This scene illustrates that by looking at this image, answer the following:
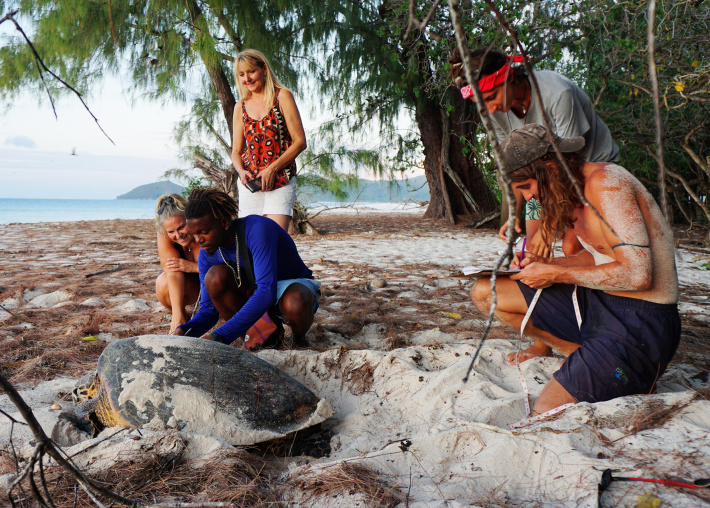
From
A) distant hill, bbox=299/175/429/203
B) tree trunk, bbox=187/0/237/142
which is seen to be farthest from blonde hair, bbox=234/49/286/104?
distant hill, bbox=299/175/429/203

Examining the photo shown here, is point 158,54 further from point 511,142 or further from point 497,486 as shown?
point 497,486

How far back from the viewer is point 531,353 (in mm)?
2627

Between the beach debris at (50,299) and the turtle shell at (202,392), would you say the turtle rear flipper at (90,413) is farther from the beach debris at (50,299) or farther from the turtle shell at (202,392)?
the beach debris at (50,299)

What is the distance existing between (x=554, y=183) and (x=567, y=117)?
817mm

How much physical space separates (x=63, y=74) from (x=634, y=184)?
8.89 m

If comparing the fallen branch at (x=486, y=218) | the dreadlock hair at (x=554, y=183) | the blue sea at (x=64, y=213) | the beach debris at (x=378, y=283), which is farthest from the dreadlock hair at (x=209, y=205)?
the blue sea at (x=64, y=213)

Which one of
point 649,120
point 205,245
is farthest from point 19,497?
point 649,120

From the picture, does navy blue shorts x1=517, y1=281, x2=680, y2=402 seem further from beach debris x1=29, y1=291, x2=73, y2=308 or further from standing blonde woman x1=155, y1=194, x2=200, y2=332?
beach debris x1=29, y1=291, x2=73, y2=308

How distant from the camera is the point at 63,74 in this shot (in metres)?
7.86

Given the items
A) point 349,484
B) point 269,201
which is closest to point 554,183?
point 349,484

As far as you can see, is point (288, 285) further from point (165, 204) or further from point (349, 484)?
point (349, 484)

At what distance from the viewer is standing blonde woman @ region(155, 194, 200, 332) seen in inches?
110

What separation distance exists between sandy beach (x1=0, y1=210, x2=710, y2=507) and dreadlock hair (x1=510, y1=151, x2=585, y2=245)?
799mm

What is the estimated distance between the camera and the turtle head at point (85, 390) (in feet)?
6.92
